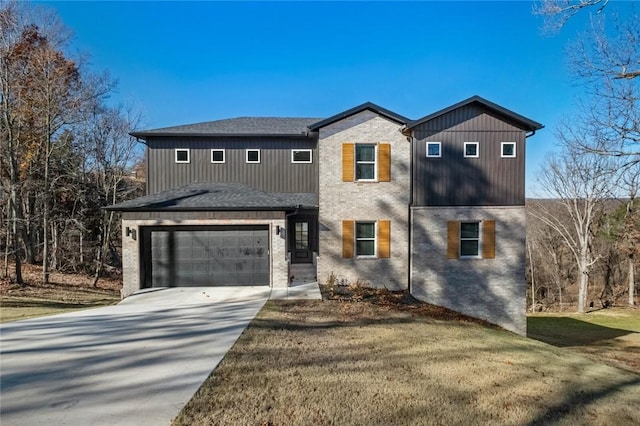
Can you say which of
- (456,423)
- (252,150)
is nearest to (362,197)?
(252,150)

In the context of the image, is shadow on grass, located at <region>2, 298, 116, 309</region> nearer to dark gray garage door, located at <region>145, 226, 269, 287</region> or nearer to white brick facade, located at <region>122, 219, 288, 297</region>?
white brick facade, located at <region>122, 219, 288, 297</region>

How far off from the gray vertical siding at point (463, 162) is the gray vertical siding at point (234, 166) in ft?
14.7

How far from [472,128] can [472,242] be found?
4081 mm

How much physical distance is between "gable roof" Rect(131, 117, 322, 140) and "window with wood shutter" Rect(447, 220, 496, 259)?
22.3ft

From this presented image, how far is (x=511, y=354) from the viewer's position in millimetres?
6211

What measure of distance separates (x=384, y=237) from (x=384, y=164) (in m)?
2.66

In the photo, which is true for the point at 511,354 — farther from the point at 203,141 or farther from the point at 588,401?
the point at 203,141

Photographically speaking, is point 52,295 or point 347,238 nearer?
point 347,238

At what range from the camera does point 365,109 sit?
40.5 feet

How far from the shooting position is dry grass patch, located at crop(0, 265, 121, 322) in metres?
9.77

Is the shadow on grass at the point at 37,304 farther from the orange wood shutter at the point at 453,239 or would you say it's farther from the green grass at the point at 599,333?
the green grass at the point at 599,333

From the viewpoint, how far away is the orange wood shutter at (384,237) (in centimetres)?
1223

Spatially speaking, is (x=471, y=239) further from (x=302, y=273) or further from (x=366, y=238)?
(x=302, y=273)

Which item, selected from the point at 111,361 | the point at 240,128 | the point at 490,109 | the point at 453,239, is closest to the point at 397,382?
the point at 111,361
